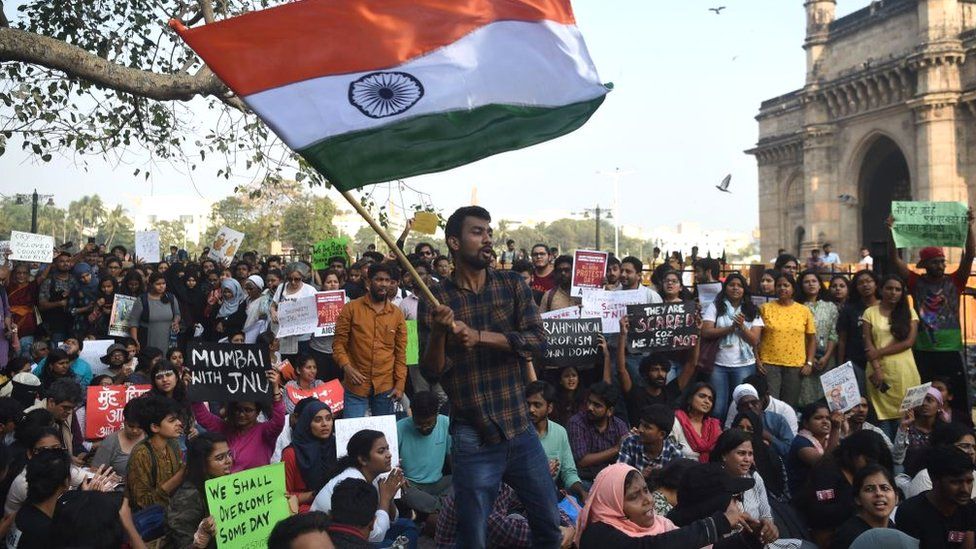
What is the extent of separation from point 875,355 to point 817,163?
3883 cm

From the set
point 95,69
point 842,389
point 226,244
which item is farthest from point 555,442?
point 226,244

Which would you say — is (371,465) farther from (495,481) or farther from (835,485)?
(835,485)

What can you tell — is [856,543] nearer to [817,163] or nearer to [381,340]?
[381,340]

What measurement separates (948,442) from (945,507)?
1.24 metres

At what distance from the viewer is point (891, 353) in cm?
923

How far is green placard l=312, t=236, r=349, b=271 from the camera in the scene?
13.4 meters

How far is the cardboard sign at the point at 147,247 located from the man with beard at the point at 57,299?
7.39 ft

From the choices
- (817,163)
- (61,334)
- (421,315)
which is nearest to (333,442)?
(421,315)

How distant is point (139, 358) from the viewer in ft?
33.3

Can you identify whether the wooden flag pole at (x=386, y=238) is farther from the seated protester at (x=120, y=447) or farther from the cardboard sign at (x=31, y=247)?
the cardboard sign at (x=31, y=247)

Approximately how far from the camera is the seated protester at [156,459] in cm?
652

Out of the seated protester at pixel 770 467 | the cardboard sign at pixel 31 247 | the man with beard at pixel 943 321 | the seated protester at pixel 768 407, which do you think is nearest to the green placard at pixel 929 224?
the man with beard at pixel 943 321

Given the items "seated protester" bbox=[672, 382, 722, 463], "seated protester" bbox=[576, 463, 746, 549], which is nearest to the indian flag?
"seated protester" bbox=[576, 463, 746, 549]

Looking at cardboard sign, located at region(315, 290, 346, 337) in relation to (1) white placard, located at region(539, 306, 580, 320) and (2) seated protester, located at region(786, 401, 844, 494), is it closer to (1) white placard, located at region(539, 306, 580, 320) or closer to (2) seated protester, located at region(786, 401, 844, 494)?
(1) white placard, located at region(539, 306, 580, 320)
